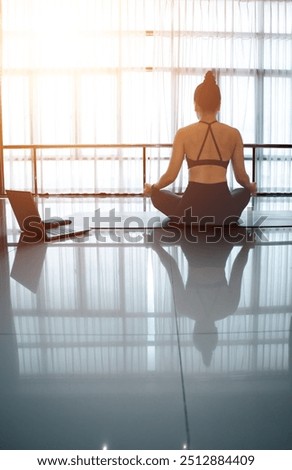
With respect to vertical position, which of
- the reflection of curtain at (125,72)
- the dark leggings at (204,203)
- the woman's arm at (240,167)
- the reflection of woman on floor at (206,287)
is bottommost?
the reflection of woman on floor at (206,287)

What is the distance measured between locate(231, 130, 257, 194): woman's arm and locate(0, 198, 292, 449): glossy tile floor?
1.06m

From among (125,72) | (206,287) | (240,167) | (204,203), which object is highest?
(125,72)

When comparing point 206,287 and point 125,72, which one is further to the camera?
point 125,72

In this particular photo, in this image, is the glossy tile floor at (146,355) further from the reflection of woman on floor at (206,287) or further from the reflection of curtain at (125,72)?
the reflection of curtain at (125,72)

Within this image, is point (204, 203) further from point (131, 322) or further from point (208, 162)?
point (131, 322)

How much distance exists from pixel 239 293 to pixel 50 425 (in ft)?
2.88

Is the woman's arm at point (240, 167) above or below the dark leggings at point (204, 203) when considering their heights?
above

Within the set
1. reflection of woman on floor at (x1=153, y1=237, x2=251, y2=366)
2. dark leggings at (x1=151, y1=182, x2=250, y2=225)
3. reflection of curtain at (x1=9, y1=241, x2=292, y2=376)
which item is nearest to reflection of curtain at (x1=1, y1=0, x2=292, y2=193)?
dark leggings at (x1=151, y1=182, x2=250, y2=225)

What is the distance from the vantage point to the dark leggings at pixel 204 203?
297 centimetres

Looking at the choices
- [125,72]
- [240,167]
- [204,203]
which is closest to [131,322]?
[204,203]

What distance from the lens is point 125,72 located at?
27.2 feet

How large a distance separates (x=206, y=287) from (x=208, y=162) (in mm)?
1478

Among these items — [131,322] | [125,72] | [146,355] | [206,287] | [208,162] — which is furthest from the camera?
[125,72]

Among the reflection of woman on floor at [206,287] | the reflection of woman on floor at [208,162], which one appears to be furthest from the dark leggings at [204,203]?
the reflection of woman on floor at [206,287]
